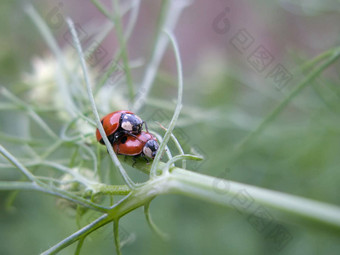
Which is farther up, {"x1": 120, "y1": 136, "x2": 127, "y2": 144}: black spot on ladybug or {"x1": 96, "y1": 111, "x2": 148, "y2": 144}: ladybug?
{"x1": 96, "y1": 111, "x2": 148, "y2": 144}: ladybug

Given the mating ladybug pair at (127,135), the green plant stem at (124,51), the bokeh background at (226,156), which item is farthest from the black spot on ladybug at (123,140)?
the bokeh background at (226,156)

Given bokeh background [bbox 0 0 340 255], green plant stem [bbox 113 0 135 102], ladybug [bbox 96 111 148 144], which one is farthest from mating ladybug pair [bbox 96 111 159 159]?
bokeh background [bbox 0 0 340 255]

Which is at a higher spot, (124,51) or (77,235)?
(124,51)

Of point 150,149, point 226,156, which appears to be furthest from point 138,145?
point 226,156

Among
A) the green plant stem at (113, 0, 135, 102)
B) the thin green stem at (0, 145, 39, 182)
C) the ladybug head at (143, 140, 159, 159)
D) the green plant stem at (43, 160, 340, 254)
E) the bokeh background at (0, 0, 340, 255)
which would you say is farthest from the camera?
the bokeh background at (0, 0, 340, 255)

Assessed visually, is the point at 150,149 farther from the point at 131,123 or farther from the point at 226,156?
the point at 226,156

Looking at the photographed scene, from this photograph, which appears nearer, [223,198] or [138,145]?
[223,198]

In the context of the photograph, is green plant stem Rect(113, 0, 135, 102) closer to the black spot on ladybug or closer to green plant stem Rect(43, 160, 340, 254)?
the black spot on ladybug
